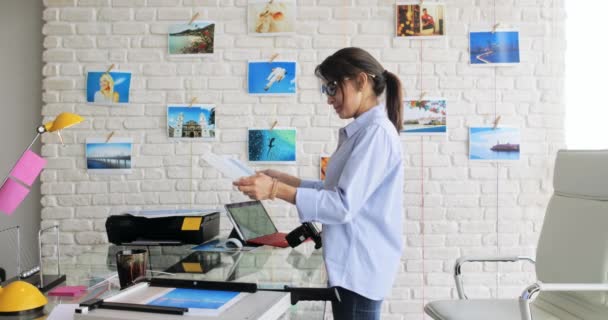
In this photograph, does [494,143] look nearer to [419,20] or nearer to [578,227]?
[419,20]

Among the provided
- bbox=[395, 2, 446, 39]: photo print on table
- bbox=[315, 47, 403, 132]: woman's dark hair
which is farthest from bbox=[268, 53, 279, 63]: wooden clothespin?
bbox=[315, 47, 403, 132]: woman's dark hair

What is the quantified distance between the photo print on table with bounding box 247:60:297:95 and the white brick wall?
0.14 ft

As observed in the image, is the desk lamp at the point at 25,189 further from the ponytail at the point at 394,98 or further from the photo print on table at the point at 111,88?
the photo print on table at the point at 111,88

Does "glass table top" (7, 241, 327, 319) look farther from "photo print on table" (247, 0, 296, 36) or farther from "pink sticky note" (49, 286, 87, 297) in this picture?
"photo print on table" (247, 0, 296, 36)

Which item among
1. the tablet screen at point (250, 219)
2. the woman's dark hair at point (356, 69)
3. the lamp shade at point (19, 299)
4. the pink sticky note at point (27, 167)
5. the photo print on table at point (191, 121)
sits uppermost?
the woman's dark hair at point (356, 69)

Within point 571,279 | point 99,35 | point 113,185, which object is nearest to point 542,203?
point 571,279

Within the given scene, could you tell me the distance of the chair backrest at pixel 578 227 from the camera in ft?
6.84

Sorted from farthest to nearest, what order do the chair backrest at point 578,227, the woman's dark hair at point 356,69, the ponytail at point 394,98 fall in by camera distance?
the chair backrest at point 578,227
the ponytail at point 394,98
the woman's dark hair at point 356,69

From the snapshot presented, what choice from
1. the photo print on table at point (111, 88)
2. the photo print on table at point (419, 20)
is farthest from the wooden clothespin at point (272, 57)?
the photo print on table at point (111, 88)

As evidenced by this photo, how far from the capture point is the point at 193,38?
10.1ft

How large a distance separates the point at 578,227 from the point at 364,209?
1.06 meters

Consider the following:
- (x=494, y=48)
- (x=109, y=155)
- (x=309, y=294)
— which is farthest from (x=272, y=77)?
(x=309, y=294)

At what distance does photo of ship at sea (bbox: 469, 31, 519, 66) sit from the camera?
9.98ft

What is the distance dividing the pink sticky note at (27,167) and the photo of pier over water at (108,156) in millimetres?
1464
